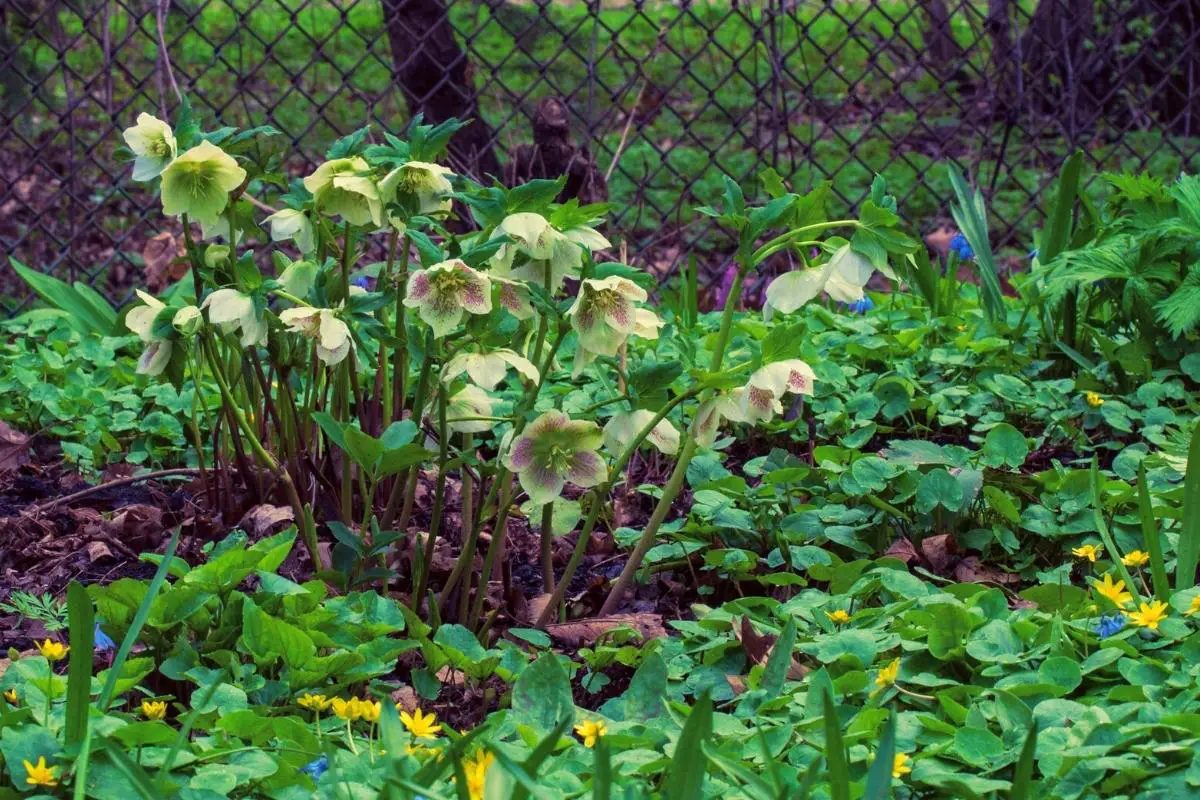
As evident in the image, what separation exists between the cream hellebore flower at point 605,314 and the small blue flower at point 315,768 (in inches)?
19.3

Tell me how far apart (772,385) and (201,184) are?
27.1 inches

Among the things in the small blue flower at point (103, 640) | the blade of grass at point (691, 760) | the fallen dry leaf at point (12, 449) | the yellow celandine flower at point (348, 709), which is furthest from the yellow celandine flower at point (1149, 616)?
the fallen dry leaf at point (12, 449)

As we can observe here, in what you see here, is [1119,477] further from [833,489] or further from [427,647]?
[427,647]

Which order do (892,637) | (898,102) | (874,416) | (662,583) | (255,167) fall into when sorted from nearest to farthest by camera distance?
1. (892,637)
2. (255,167)
3. (662,583)
4. (874,416)
5. (898,102)

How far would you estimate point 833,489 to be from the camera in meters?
1.89

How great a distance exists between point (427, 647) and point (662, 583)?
49cm

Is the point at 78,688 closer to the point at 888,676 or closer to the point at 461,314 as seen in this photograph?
the point at 461,314

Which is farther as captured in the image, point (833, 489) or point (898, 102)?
point (898, 102)

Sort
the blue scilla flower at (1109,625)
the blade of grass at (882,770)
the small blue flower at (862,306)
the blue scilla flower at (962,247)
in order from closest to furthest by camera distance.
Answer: the blade of grass at (882,770)
the blue scilla flower at (1109,625)
the small blue flower at (862,306)
the blue scilla flower at (962,247)

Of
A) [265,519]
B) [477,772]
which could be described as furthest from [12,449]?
[477,772]

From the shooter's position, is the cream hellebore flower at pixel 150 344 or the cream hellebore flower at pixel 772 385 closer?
the cream hellebore flower at pixel 772 385

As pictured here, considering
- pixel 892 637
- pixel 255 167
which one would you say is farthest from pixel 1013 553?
pixel 255 167

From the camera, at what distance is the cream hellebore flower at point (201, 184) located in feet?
4.85

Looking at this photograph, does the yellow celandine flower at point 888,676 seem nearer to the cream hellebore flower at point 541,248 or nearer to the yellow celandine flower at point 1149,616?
the yellow celandine flower at point 1149,616
